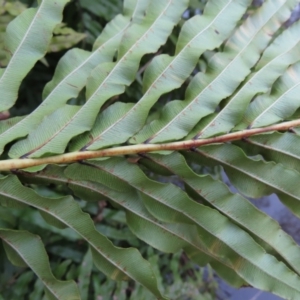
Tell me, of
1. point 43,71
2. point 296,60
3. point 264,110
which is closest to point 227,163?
point 264,110

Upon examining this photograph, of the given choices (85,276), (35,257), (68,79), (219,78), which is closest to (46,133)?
(68,79)

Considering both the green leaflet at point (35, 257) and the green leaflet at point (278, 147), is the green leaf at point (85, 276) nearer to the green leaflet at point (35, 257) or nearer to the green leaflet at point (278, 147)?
the green leaflet at point (35, 257)

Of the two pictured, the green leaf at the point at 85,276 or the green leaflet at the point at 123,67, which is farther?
the green leaf at the point at 85,276

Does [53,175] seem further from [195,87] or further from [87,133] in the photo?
[195,87]

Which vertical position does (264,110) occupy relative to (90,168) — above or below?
above

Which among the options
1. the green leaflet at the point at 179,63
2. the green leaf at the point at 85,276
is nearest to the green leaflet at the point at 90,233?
the green leaflet at the point at 179,63
